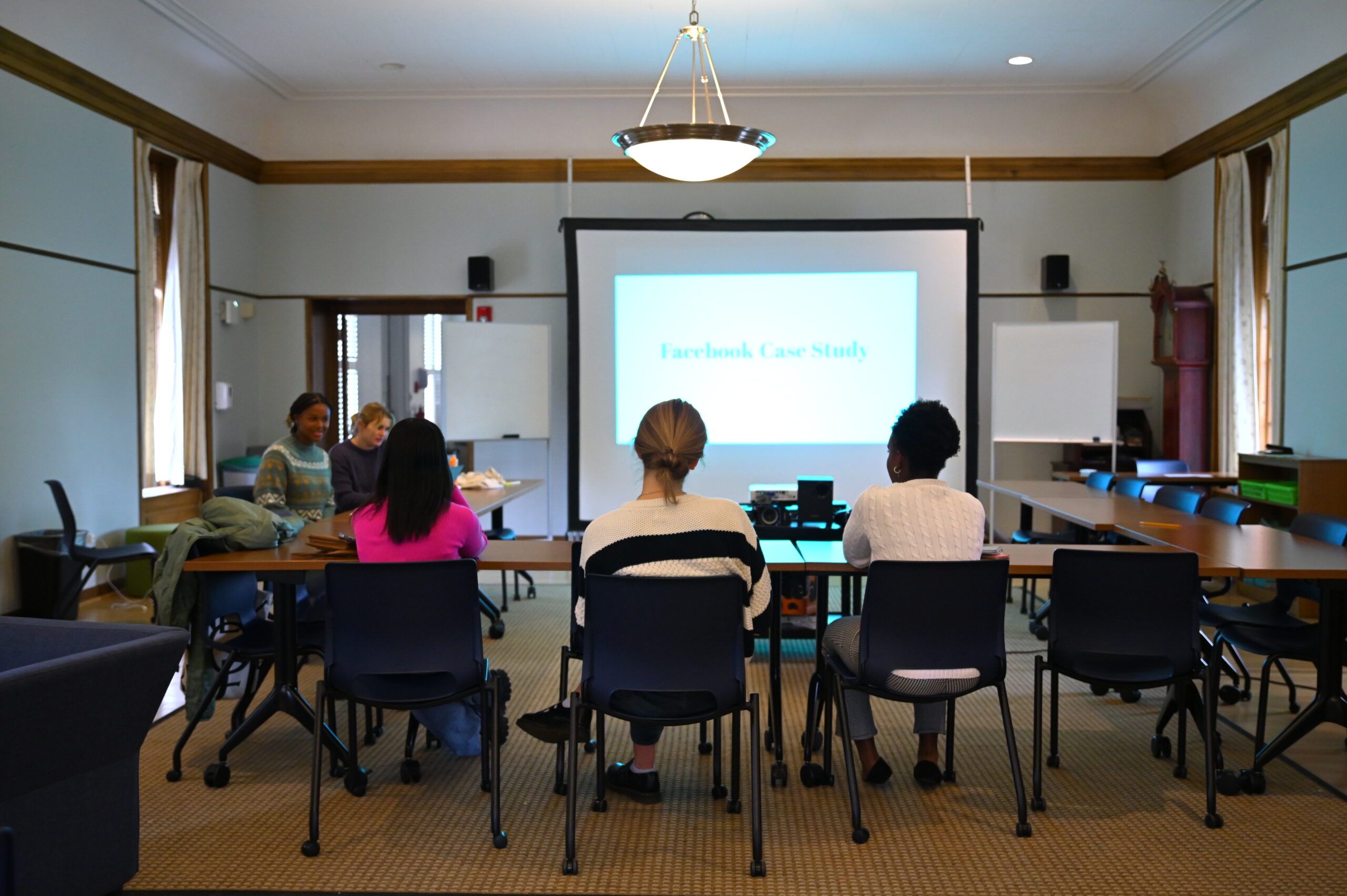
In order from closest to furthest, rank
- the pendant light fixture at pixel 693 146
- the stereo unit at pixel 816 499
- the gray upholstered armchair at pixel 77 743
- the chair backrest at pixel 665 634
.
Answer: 1. the gray upholstered armchair at pixel 77 743
2. the chair backrest at pixel 665 634
3. the stereo unit at pixel 816 499
4. the pendant light fixture at pixel 693 146

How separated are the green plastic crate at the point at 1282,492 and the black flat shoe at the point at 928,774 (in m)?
3.65

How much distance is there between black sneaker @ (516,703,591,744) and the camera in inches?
118

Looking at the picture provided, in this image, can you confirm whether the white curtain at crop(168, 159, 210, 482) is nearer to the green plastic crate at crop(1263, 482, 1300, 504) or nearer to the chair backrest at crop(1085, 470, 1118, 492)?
the chair backrest at crop(1085, 470, 1118, 492)

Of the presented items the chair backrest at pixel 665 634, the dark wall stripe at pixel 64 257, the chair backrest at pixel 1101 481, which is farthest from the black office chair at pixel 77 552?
the chair backrest at pixel 1101 481

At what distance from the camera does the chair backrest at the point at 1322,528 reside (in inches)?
144

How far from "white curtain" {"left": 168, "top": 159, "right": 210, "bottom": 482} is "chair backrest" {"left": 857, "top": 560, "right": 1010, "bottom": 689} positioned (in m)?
6.09

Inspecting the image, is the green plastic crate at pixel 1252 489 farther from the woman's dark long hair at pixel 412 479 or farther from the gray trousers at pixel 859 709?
the woman's dark long hair at pixel 412 479

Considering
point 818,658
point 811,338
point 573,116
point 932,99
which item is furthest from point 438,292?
point 818,658

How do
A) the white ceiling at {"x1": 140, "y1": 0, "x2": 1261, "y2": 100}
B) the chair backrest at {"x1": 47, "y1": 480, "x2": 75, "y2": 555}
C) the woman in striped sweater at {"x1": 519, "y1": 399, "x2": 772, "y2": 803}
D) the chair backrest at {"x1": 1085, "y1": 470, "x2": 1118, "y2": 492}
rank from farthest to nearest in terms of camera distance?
the white ceiling at {"x1": 140, "y1": 0, "x2": 1261, "y2": 100} < the chair backrest at {"x1": 1085, "y1": 470, "x2": 1118, "y2": 492} < the chair backrest at {"x1": 47, "y1": 480, "x2": 75, "y2": 555} < the woman in striped sweater at {"x1": 519, "y1": 399, "x2": 772, "y2": 803}

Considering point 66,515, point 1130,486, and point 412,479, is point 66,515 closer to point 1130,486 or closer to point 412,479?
point 412,479

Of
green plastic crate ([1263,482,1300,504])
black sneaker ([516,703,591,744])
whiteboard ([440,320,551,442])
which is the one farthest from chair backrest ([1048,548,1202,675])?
whiteboard ([440,320,551,442])

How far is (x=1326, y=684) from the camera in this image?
10.5 feet

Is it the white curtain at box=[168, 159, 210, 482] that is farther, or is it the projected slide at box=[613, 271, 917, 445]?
the projected slide at box=[613, 271, 917, 445]

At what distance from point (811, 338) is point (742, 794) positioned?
4.80 m
